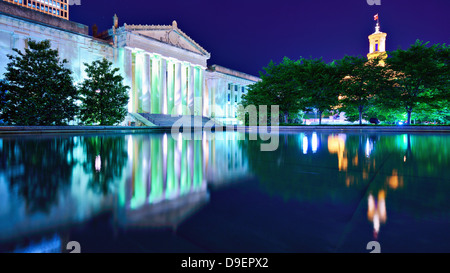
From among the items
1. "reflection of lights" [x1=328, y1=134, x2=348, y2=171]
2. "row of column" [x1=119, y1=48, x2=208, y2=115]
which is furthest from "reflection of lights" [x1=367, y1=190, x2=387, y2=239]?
"row of column" [x1=119, y1=48, x2=208, y2=115]

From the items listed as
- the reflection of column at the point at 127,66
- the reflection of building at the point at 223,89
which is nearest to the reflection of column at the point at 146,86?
the reflection of column at the point at 127,66

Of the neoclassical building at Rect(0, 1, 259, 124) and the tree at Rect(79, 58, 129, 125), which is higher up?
the neoclassical building at Rect(0, 1, 259, 124)

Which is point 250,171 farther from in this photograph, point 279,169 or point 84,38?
point 84,38

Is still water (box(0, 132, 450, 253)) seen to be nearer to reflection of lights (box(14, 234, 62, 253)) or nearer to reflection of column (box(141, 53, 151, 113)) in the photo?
reflection of lights (box(14, 234, 62, 253))

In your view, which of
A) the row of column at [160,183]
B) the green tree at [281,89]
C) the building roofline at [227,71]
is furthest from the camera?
the building roofline at [227,71]

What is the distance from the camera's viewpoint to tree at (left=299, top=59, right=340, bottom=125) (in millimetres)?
27984

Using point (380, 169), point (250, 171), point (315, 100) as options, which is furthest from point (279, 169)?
point (315, 100)

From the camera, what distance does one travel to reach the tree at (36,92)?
62.0 feet

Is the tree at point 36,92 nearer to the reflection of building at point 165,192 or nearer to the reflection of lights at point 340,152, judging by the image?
the reflection of building at point 165,192

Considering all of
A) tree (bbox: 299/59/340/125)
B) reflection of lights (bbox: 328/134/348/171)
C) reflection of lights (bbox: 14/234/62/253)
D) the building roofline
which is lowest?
reflection of lights (bbox: 14/234/62/253)

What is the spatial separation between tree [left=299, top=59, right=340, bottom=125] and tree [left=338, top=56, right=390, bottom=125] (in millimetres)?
895

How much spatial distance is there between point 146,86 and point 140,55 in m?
4.79

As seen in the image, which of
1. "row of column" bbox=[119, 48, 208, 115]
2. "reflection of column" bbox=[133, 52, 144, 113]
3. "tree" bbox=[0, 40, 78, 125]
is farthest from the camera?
"reflection of column" bbox=[133, 52, 144, 113]

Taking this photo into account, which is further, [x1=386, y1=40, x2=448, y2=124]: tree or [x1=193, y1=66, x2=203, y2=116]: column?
[x1=193, y1=66, x2=203, y2=116]: column
